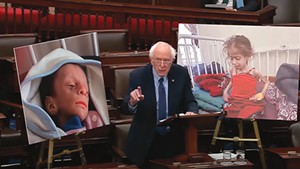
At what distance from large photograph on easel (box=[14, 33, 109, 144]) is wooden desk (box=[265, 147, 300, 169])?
1.20 m

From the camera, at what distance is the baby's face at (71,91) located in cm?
438

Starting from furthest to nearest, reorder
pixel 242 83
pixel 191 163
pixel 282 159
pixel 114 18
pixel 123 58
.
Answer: pixel 114 18
pixel 123 58
pixel 242 83
pixel 282 159
pixel 191 163

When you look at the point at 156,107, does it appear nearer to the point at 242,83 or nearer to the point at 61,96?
the point at 61,96

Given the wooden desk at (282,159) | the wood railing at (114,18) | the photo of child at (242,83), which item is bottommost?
the wooden desk at (282,159)

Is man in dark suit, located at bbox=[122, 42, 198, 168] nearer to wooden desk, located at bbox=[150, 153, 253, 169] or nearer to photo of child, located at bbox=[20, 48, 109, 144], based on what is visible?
wooden desk, located at bbox=[150, 153, 253, 169]

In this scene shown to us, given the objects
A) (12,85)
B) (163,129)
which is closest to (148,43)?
(12,85)

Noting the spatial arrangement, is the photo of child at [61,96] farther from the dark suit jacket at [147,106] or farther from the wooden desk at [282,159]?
the wooden desk at [282,159]

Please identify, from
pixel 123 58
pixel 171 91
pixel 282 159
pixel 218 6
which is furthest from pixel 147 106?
pixel 218 6

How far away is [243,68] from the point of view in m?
5.18

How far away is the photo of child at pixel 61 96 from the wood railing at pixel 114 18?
2.13 m

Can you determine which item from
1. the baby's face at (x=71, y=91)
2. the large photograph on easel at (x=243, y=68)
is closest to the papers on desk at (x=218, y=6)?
the large photograph on easel at (x=243, y=68)

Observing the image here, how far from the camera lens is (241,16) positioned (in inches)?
261

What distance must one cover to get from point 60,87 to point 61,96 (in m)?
0.06

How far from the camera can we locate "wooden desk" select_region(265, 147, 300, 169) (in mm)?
4504
